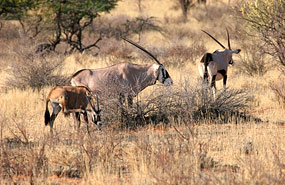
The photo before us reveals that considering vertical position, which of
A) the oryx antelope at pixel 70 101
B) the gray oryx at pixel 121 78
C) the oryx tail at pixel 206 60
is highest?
the oryx tail at pixel 206 60

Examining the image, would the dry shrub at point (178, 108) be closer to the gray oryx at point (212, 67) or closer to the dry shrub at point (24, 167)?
the gray oryx at point (212, 67)

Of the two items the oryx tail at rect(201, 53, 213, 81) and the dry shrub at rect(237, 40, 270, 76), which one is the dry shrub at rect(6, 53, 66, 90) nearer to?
the oryx tail at rect(201, 53, 213, 81)

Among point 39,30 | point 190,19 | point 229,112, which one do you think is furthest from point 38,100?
point 190,19

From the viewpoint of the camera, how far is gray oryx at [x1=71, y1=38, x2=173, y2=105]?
25.3ft

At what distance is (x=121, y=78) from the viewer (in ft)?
26.3

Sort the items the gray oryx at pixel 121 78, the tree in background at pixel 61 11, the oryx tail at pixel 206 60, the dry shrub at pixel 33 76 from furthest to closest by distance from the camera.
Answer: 1. the tree in background at pixel 61 11
2. the dry shrub at pixel 33 76
3. the oryx tail at pixel 206 60
4. the gray oryx at pixel 121 78

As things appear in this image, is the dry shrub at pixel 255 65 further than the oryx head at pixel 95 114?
Yes

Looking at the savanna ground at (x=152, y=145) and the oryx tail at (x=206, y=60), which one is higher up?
the oryx tail at (x=206, y=60)

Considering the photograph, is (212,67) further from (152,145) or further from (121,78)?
(152,145)

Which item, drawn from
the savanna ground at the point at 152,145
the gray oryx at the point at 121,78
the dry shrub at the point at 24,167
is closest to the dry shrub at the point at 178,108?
the savanna ground at the point at 152,145

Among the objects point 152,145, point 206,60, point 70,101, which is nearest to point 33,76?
point 206,60

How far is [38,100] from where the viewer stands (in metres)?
9.84

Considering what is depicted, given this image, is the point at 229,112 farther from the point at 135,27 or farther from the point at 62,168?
the point at 135,27

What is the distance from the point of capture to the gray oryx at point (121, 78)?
304 inches
